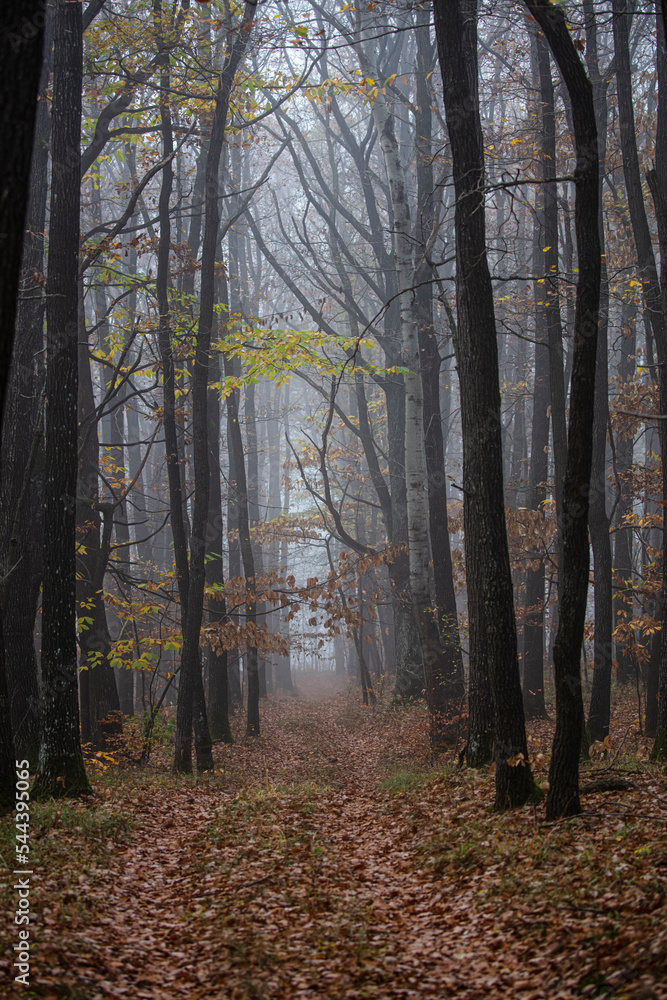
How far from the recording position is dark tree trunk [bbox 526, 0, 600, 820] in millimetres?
5520

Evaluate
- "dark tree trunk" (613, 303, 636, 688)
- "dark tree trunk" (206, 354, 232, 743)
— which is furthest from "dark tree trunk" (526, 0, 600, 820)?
"dark tree trunk" (613, 303, 636, 688)

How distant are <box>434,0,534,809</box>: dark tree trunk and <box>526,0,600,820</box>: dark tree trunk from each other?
32.6 inches

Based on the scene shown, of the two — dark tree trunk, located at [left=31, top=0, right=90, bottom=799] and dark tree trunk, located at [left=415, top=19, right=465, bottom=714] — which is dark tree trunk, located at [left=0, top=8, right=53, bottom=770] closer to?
dark tree trunk, located at [left=31, top=0, right=90, bottom=799]

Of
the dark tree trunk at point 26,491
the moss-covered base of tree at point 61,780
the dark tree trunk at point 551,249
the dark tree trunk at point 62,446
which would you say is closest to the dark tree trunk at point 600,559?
the dark tree trunk at point 551,249

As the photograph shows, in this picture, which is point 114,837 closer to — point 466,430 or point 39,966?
point 39,966

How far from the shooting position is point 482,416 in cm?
713

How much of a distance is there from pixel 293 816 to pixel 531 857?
3019 mm

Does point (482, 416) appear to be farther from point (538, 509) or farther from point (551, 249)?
point (538, 509)

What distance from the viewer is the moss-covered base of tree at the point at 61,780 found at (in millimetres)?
7184

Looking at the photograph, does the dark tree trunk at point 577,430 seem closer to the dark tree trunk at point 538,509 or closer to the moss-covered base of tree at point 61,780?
the moss-covered base of tree at point 61,780

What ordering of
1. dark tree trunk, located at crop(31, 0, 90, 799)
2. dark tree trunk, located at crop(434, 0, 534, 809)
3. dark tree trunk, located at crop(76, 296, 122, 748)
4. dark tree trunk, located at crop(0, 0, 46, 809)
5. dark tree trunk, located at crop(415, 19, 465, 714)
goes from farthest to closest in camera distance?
dark tree trunk, located at crop(415, 19, 465, 714), dark tree trunk, located at crop(76, 296, 122, 748), dark tree trunk, located at crop(31, 0, 90, 799), dark tree trunk, located at crop(434, 0, 534, 809), dark tree trunk, located at crop(0, 0, 46, 809)

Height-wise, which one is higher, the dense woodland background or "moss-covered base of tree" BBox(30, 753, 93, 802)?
Answer: the dense woodland background

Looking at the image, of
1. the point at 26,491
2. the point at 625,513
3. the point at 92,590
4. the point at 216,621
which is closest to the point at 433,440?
the point at 625,513

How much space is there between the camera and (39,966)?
395cm
